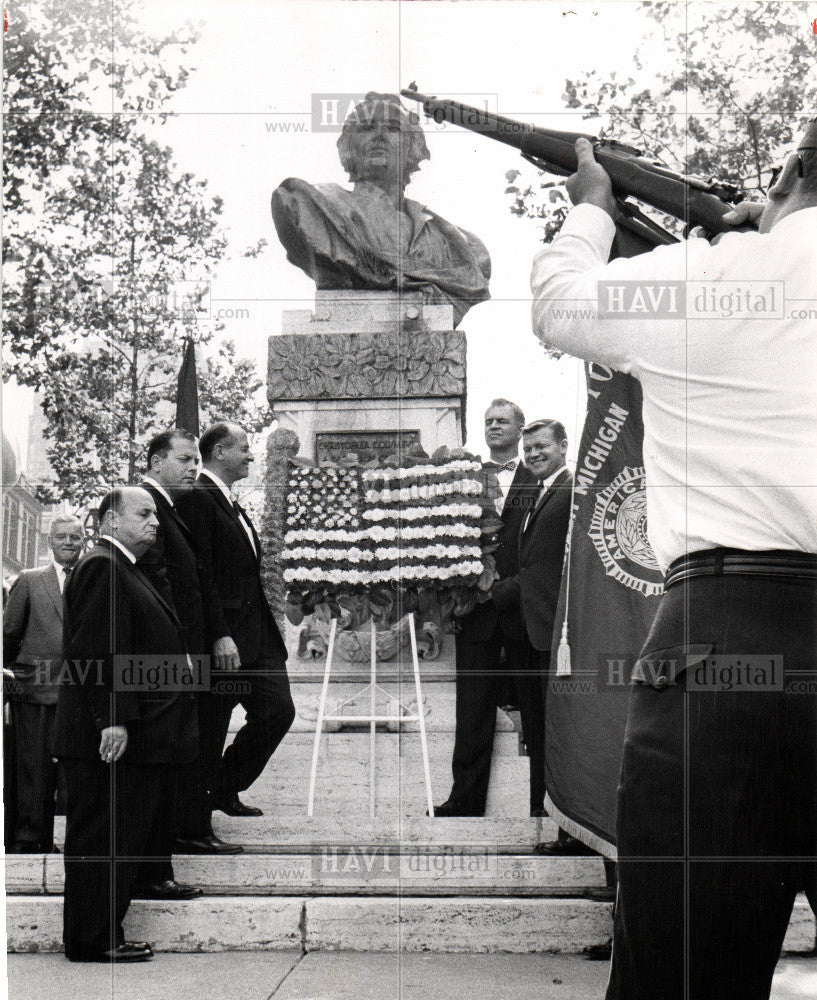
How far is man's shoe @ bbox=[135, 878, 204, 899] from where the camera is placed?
4800mm

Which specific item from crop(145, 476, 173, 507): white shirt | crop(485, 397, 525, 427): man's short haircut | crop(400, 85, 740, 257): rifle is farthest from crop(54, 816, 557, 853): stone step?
crop(400, 85, 740, 257): rifle

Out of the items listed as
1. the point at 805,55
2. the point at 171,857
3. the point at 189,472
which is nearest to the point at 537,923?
the point at 171,857

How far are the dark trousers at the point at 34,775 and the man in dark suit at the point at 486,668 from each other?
1.63m

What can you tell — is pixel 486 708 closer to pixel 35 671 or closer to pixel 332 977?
pixel 332 977

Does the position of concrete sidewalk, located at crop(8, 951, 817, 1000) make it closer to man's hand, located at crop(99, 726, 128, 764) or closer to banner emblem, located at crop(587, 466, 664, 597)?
man's hand, located at crop(99, 726, 128, 764)

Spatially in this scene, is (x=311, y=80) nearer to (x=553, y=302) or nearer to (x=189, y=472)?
(x=189, y=472)

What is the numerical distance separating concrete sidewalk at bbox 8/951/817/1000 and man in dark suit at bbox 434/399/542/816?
2.83 feet

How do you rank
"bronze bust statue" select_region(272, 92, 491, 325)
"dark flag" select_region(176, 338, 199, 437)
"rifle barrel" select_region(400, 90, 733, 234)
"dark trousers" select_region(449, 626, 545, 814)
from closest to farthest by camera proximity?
"rifle barrel" select_region(400, 90, 733, 234), "dark trousers" select_region(449, 626, 545, 814), "dark flag" select_region(176, 338, 199, 437), "bronze bust statue" select_region(272, 92, 491, 325)

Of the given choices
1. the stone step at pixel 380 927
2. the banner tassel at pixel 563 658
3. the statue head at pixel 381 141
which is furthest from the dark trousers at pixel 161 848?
the statue head at pixel 381 141

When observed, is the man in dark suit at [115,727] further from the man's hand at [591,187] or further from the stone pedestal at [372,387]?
the man's hand at [591,187]

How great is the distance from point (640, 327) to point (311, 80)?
13.0 ft

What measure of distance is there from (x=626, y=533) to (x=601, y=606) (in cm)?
28

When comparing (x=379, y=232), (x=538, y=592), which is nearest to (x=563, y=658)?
(x=538, y=592)

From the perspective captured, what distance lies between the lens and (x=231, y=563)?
5.53 m
